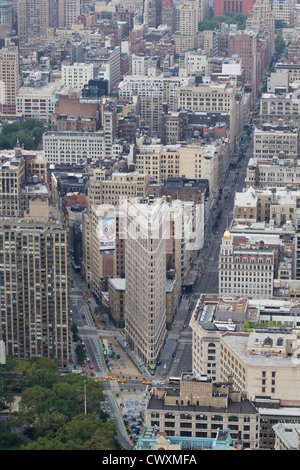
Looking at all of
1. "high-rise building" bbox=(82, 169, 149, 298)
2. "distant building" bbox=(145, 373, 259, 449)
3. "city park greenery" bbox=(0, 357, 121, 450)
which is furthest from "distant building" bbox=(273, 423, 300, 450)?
"high-rise building" bbox=(82, 169, 149, 298)

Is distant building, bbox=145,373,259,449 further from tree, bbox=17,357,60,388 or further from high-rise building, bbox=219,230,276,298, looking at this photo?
high-rise building, bbox=219,230,276,298

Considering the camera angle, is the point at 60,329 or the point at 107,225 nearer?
the point at 60,329

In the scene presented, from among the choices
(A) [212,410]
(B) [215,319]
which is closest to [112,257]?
(B) [215,319]

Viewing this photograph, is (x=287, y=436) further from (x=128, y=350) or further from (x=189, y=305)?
(x=189, y=305)

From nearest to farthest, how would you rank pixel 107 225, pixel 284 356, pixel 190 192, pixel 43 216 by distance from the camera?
pixel 284 356 < pixel 43 216 < pixel 107 225 < pixel 190 192

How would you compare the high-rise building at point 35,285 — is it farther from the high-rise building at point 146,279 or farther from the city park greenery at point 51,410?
the high-rise building at point 146,279

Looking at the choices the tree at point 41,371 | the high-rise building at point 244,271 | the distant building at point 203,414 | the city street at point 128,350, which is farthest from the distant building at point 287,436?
the high-rise building at point 244,271

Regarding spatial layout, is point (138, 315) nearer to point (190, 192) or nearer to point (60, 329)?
point (60, 329)
